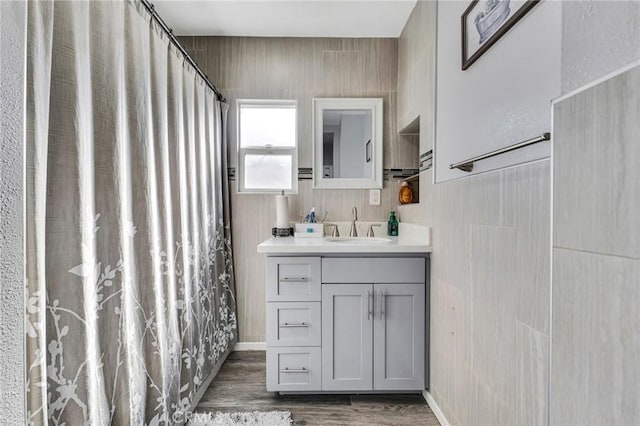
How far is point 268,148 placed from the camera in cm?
252

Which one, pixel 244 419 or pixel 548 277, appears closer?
pixel 548 277

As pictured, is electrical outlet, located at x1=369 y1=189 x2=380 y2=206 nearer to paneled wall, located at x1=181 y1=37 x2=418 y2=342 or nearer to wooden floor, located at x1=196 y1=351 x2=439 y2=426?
paneled wall, located at x1=181 y1=37 x2=418 y2=342

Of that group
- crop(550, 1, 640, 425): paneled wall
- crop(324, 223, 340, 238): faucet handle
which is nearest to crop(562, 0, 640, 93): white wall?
crop(550, 1, 640, 425): paneled wall

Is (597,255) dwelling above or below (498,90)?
below

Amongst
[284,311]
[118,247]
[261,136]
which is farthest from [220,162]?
[118,247]

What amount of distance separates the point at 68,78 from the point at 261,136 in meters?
1.70

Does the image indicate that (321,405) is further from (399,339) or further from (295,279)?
(295,279)

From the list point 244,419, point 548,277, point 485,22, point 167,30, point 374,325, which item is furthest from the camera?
point 374,325

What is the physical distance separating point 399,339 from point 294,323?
23.1 inches

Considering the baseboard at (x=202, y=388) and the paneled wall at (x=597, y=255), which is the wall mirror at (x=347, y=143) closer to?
the baseboard at (x=202, y=388)

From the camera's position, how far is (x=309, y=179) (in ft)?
8.23

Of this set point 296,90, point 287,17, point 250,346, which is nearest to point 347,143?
point 296,90

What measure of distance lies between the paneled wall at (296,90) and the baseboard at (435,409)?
1.21 metres

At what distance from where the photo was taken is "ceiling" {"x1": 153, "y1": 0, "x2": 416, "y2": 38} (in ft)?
6.79
